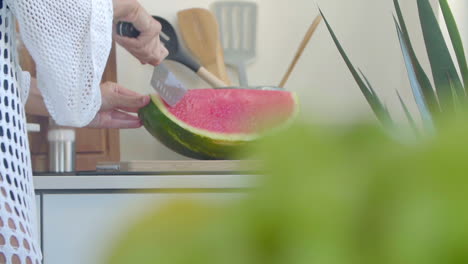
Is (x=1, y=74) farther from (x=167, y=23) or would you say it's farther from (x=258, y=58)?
(x=258, y=58)

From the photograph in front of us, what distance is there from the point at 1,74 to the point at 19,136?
0.06 metres

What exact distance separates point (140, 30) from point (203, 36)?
727mm

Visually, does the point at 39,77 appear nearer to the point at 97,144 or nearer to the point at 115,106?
the point at 115,106

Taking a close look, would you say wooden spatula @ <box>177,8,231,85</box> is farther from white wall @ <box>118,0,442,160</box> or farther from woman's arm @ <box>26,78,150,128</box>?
woman's arm @ <box>26,78,150,128</box>

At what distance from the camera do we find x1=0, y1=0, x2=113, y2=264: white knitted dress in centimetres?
56

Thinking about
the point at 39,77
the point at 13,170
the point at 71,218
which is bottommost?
the point at 71,218

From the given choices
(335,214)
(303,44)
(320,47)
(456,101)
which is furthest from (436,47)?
(320,47)

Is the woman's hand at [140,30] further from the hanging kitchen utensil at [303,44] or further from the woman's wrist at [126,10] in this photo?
the hanging kitchen utensil at [303,44]

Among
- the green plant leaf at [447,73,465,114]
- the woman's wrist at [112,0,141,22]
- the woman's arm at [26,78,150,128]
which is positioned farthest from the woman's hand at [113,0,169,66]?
the green plant leaf at [447,73,465,114]

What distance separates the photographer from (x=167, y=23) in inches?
61.2

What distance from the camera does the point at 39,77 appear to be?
692 mm

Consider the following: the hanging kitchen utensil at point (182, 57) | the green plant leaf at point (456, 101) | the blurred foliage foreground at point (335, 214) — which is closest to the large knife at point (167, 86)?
the hanging kitchen utensil at point (182, 57)

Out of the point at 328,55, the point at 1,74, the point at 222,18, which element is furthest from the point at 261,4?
the point at 1,74

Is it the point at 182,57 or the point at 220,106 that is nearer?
the point at 220,106
